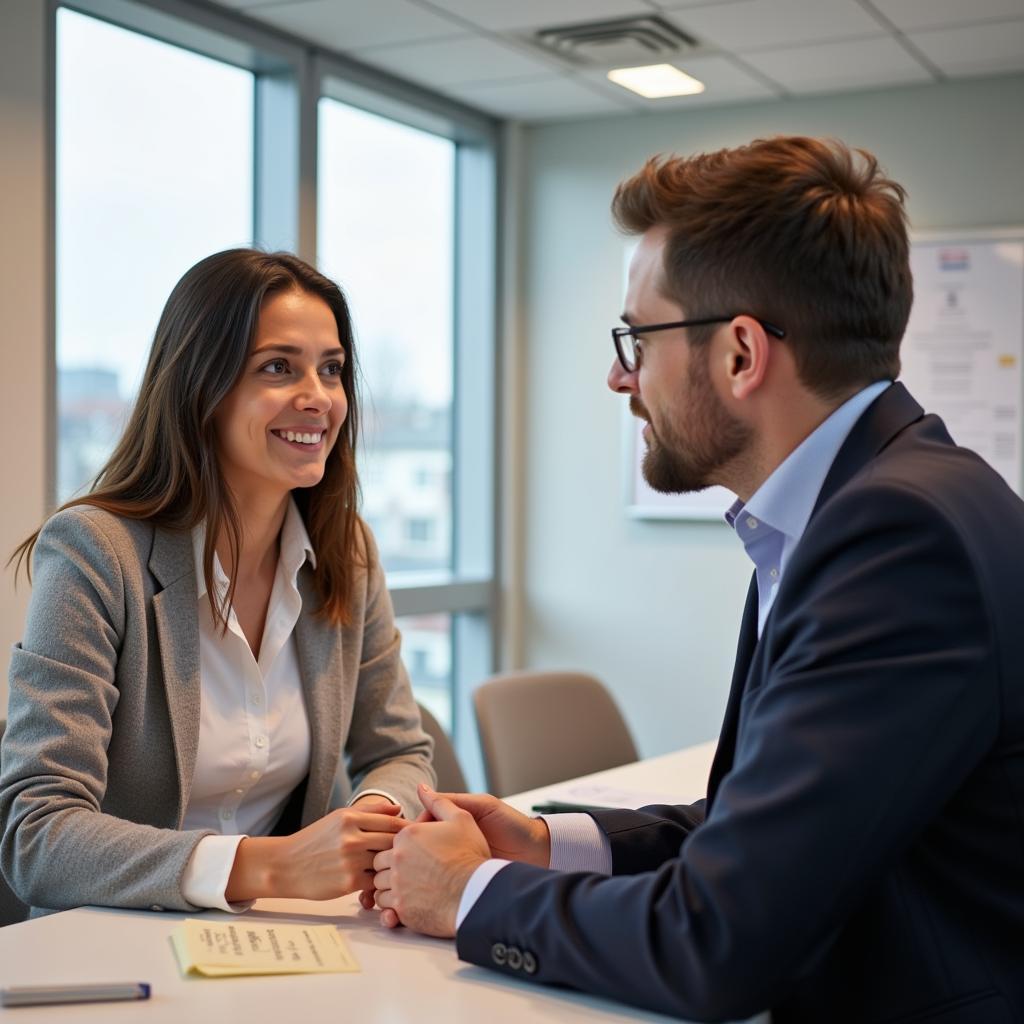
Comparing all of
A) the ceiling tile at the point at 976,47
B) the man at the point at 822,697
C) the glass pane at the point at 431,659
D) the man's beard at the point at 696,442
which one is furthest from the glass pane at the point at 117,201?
the man at the point at 822,697

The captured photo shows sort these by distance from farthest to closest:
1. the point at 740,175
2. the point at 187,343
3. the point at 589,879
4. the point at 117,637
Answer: the point at 187,343 → the point at 117,637 → the point at 740,175 → the point at 589,879

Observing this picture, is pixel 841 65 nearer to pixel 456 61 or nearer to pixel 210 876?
pixel 456 61

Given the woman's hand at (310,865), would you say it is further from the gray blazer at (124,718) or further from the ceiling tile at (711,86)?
the ceiling tile at (711,86)

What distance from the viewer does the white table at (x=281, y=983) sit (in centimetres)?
127

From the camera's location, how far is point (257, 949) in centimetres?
145

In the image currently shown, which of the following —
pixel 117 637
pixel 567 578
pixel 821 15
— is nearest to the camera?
pixel 117 637

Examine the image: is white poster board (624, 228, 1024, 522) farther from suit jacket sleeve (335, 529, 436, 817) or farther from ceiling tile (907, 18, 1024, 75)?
suit jacket sleeve (335, 529, 436, 817)

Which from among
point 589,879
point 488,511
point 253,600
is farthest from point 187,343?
point 488,511

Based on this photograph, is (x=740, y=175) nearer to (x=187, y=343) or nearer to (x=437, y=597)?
(x=187, y=343)

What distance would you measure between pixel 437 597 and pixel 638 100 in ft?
6.78

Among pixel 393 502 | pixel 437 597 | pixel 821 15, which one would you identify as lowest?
pixel 437 597

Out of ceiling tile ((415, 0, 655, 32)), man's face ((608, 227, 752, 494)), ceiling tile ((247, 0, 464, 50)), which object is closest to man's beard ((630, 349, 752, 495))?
man's face ((608, 227, 752, 494))

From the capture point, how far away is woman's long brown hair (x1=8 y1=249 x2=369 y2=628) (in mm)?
2111

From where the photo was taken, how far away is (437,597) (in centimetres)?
515
